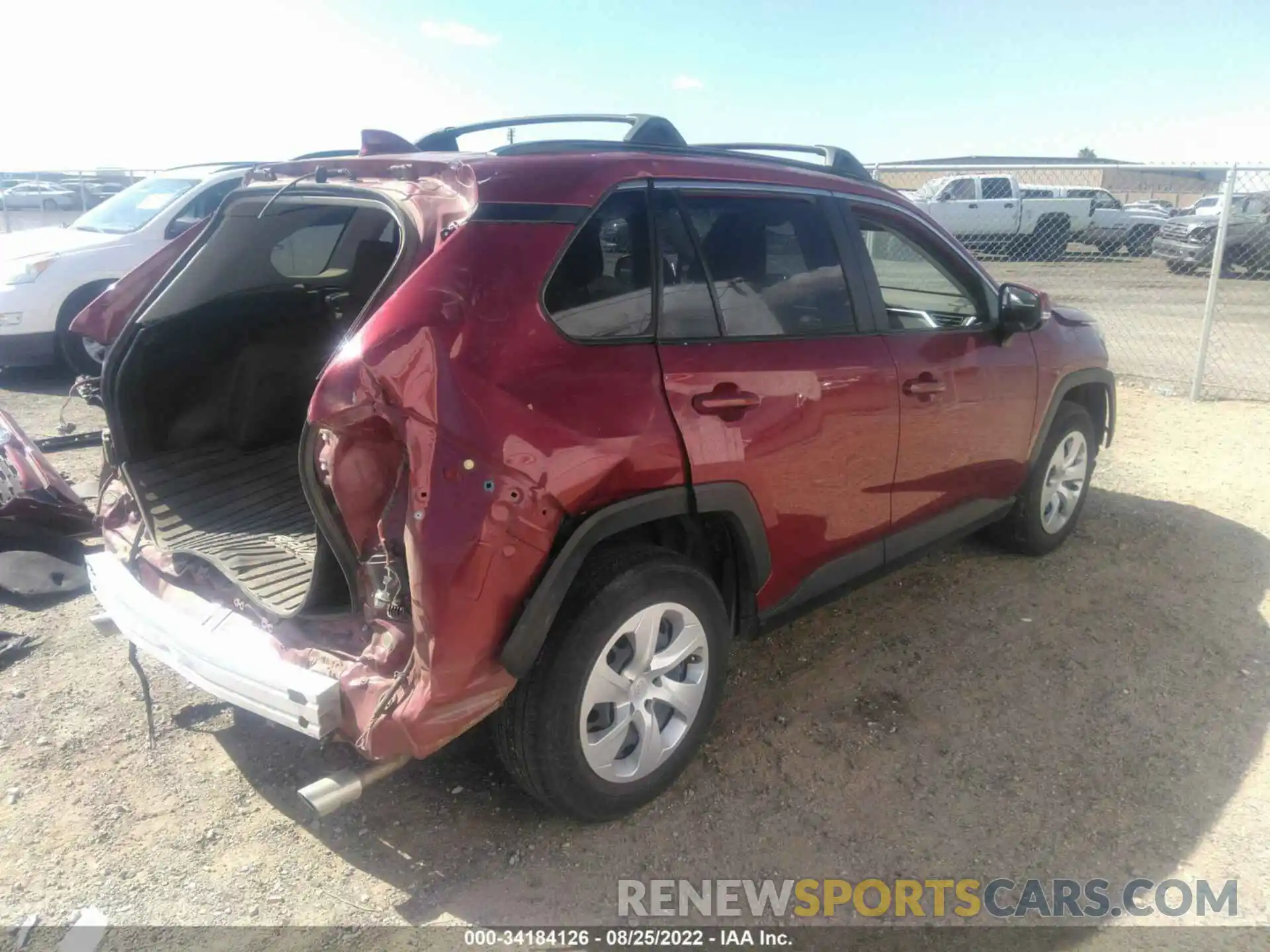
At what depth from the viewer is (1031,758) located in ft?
10.2

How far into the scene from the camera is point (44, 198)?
64.2ft

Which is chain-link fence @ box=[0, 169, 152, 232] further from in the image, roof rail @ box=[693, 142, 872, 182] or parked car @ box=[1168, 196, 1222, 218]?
parked car @ box=[1168, 196, 1222, 218]

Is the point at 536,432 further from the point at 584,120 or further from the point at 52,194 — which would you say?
the point at 52,194

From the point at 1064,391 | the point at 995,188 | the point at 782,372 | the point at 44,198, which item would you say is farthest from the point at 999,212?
the point at 44,198

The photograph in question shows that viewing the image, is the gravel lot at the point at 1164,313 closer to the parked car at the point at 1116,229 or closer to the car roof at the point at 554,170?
the parked car at the point at 1116,229

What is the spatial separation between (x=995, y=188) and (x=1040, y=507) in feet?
66.0

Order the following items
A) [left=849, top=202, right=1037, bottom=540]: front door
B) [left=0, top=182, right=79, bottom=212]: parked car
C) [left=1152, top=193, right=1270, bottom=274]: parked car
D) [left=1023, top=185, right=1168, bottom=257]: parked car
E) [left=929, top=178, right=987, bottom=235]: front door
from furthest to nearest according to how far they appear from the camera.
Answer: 1. [left=1023, top=185, right=1168, bottom=257]: parked car
2. [left=929, top=178, right=987, bottom=235]: front door
3. [left=0, top=182, right=79, bottom=212]: parked car
4. [left=1152, top=193, right=1270, bottom=274]: parked car
5. [left=849, top=202, right=1037, bottom=540]: front door

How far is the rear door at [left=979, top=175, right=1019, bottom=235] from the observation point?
71.1ft

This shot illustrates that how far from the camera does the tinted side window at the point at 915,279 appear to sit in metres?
3.59

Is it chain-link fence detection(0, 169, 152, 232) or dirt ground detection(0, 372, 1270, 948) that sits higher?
chain-link fence detection(0, 169, 152, 232)

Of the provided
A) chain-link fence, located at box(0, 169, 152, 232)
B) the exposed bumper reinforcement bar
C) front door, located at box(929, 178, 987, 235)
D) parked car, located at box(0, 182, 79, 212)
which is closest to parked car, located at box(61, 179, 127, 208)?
chain-link fence, located at box(0, 169, 152, 232)

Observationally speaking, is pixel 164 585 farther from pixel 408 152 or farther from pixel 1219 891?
pixel 1219 891

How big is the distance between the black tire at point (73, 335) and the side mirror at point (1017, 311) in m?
7.36

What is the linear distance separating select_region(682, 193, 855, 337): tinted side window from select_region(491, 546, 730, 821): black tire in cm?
82
